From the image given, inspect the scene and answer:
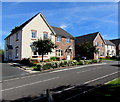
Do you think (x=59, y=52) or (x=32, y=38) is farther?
(x=59, y=52)

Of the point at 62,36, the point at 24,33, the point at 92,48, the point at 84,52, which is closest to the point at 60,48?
the point at 62,36

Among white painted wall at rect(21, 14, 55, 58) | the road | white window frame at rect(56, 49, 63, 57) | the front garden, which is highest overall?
white painted wall at rect(21, 14, 55, 58)

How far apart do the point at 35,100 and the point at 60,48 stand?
75.2 feet

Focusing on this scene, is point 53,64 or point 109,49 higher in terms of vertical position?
point 109,49

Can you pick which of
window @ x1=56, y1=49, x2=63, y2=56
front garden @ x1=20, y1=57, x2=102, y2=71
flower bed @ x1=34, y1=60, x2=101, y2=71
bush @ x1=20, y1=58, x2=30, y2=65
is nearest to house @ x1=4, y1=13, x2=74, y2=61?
window @ x1=56, y1=49, x2=63, y2=56

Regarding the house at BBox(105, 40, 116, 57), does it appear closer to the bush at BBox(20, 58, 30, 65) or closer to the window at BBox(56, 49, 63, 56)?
the window at BBox(56, 49, 63, 56)

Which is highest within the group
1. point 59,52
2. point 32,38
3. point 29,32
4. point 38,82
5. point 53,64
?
point 29,32

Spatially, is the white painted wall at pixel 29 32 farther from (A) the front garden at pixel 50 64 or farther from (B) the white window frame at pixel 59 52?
(B) the white window frame at pixel 59 52

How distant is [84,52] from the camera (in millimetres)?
26281

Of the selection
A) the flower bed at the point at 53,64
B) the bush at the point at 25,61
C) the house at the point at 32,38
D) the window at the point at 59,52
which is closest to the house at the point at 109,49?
the house at the point at 32,38

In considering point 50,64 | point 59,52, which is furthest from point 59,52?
point 50,64

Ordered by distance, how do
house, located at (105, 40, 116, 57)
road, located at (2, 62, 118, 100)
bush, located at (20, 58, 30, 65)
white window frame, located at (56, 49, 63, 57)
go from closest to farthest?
road, located at (2, 62, 118, 100)
bush, located at (20, 58, 30, 65)
white window frame, located at (56, 49, 63, 57)
house, located at (105, 40, 116, 57)

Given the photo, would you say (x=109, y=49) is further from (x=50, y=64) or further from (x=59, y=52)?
(x=50, y=64)

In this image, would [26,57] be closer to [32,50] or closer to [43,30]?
[32,50]
